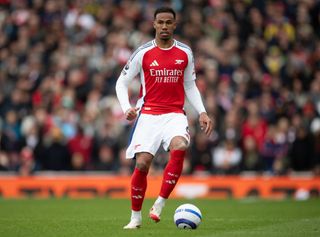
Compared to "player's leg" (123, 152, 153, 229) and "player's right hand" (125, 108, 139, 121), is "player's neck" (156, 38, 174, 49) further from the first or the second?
"player's leg" (123, 152, 153, 229)

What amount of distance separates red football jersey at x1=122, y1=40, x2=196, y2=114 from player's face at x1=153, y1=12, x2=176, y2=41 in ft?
0.71

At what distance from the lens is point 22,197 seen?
2119 centimetres

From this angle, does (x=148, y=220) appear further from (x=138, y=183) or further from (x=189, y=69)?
(x=189, y=69)

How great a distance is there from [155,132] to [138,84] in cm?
1123

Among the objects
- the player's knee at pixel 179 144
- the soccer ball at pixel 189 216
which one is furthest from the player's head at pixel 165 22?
the soccer ball at pixel 189 216

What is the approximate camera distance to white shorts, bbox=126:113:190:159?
11.3 m

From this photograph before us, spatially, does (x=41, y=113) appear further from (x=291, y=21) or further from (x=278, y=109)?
(x=291, y=21)

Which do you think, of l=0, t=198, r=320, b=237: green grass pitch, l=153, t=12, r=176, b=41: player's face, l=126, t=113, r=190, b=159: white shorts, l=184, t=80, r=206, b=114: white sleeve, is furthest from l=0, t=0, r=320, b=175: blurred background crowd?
l=153, t=12, r=176, b=41: player's face

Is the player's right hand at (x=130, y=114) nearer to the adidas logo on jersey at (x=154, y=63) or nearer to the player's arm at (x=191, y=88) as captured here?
the adidas logo on jersey at (x=154, y=63)

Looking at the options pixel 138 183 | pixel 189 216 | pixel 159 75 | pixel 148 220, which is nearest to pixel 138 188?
pixel 138 183

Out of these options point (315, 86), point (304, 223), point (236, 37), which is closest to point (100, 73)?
point (236, 37)

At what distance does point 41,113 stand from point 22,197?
2.24 metres

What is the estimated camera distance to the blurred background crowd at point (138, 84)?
69.4ft

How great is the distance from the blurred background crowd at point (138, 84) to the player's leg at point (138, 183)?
9.74 meters
